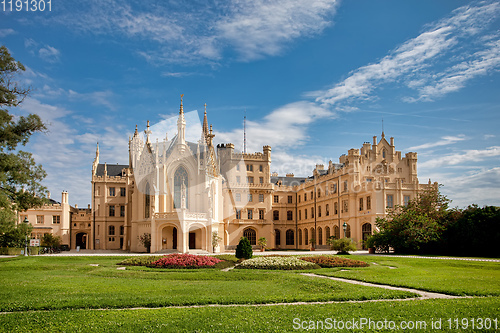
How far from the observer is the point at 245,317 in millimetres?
10172

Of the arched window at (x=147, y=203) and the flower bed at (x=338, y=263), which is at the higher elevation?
the arched window at (x=147, y=203)

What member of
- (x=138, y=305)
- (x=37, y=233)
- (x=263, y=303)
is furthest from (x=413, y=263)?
(x=37, y=233)

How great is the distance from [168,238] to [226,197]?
17.0m

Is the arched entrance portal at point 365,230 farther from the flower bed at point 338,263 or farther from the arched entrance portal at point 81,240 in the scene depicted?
the arched entrance portal at point 81,240

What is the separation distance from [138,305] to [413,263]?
20.8 metres

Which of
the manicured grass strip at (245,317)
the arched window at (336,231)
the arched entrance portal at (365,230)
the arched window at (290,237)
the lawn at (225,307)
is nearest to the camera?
the manicured grass strip at (245,317)

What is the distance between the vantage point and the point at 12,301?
12.5m

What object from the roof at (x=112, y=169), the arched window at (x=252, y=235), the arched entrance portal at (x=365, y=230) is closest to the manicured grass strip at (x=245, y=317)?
the arched entrance portal at (x=365, y=230)

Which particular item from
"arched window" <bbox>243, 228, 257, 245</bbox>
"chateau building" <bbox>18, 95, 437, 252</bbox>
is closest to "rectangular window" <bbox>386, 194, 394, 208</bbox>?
"chateau building" <bbox>18, 95, 437, 252</bbox>

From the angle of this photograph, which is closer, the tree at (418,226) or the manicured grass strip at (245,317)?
the manicured grass strip at (245,317)

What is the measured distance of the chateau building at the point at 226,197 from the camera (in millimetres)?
50722

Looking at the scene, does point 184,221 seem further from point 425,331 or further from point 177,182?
point 425,331

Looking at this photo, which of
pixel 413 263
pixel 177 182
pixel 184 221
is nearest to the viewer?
pixel 413 263

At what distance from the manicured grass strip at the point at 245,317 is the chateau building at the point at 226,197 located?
3321 centimetres
